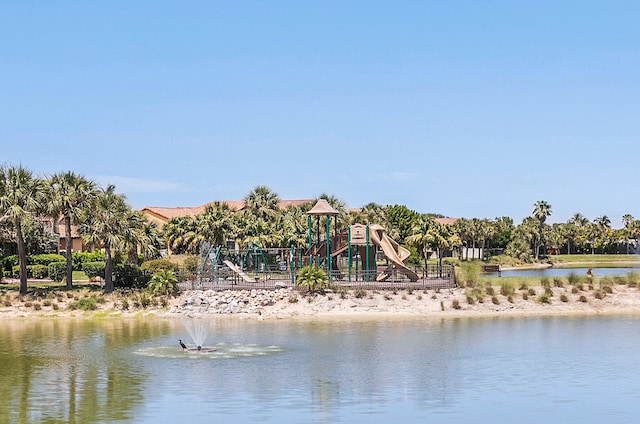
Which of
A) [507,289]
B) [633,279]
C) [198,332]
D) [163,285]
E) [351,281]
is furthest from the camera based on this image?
[351,281]

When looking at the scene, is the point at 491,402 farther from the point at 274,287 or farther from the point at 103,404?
the point at 274,287

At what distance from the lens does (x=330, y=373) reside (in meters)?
28.1

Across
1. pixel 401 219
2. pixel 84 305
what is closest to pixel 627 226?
pixel 401 219

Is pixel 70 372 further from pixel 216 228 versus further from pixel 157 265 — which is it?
pixel 216 228

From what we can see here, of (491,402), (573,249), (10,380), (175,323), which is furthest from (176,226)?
(573,249)

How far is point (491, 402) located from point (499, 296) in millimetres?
24772

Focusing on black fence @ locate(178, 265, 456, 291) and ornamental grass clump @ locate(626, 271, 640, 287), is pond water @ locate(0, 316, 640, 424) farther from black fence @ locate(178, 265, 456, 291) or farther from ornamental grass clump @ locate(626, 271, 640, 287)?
ornamental grass clump @ locate(626, 271, 640, 287)

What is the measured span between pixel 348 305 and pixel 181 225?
1493 inches

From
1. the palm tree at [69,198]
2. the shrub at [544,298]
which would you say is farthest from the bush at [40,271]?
the shrub at [544,298]

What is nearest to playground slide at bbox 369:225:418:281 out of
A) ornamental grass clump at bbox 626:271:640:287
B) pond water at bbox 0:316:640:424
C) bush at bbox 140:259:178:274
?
pond water at bbox 0:316:640:424

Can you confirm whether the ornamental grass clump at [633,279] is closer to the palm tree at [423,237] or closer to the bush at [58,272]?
the palm tree at [423,237]

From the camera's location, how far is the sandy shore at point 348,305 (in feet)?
150

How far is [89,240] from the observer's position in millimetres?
51000

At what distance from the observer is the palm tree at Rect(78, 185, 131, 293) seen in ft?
168
